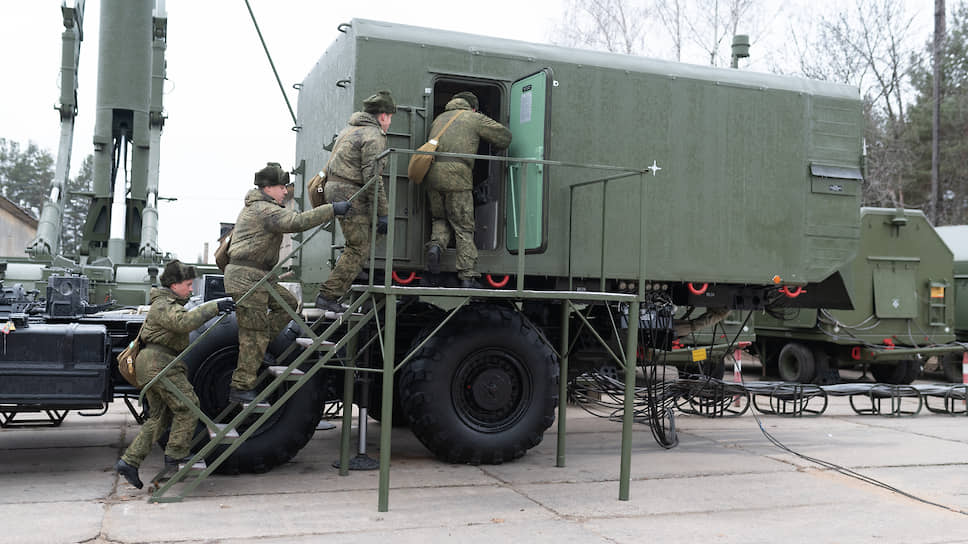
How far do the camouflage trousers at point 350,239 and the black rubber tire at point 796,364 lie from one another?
10167 mm

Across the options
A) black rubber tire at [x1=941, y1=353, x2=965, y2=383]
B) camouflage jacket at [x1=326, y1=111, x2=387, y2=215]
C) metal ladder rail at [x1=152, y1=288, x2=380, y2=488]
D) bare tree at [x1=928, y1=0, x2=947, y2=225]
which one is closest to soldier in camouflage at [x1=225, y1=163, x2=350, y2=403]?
metal ladder rail at [x1=152, y1=288, x2=380, y2=488]

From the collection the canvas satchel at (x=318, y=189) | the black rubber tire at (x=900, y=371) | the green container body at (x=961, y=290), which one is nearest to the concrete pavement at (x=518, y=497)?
the canvas satchel at (x=318, y=189)

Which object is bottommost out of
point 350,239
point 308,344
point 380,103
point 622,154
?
point 308,344

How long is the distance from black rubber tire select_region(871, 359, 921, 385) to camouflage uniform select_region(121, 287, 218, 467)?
40.8 feet

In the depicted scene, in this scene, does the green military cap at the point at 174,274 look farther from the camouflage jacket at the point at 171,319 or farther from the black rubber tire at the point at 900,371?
the black rubber tire at the point at 900,371

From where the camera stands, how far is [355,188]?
6.68 meters

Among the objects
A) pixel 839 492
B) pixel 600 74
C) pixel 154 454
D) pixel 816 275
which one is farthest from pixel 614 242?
pixel 154 454

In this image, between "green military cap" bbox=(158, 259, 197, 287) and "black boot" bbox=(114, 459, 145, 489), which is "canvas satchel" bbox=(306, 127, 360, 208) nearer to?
"green military cap" bbox=(158, 259, 197, 287)

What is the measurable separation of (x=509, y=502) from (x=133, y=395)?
311 centimetres

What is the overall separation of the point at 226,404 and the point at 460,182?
2.50 meters

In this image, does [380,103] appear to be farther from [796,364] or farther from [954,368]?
[954,368]

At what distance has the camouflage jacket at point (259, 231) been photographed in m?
6.38

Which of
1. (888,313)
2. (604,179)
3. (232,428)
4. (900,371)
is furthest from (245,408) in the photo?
(900,371)

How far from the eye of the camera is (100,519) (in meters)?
5.37
